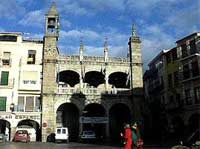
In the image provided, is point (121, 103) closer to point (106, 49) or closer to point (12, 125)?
point (106, 49)

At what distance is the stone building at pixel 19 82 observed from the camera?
46.0 metres

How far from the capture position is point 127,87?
50.3 meters

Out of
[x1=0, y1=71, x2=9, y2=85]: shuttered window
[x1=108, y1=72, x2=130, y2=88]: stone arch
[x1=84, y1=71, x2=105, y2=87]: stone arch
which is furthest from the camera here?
[x1=108, y1=72, x2=130, y2=88]: stone arch

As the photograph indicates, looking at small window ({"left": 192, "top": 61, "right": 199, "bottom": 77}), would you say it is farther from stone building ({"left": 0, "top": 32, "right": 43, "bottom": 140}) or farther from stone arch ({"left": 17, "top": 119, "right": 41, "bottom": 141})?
stone arch ({"left": 17, "top": 119, "right": 41, "bottom": 141})

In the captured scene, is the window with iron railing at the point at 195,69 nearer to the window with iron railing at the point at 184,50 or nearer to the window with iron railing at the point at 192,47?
the window with iron railing at the point at 192,47

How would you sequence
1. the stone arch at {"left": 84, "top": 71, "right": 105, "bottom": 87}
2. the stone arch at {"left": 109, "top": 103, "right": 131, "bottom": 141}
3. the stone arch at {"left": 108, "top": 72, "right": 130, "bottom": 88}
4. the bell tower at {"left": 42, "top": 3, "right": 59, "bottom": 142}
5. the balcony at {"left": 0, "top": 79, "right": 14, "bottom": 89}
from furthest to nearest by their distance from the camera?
1. the stone arch at {"left": 108, "top": 72, "right": 130, "bottom": 88}
2. the stone arch at {"left": 84, "top": 71, "right": 105, "bottom": 87}
3. the stone arch at {"left": 109, "top": 103, "right": 131, "bottom": 141}
4. the balcony at {"left": 0, "top": 79, "right": 14, "bottom": 89}
5. the bell tower at {"left": 42, "top": 3, "right": 59, "bottom": 142}

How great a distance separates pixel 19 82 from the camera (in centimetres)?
4794

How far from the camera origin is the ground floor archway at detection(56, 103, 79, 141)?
4859cm

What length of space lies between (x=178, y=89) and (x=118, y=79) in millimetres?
8753

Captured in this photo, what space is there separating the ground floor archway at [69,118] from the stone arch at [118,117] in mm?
4791

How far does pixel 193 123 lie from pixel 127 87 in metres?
10.2

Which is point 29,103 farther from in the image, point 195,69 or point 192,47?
point 192,47

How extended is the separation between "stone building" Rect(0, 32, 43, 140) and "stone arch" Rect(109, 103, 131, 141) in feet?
33.3

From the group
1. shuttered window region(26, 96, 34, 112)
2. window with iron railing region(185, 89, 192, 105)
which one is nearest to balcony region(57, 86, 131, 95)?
shuttered window region(26, 96, 34, 112)
